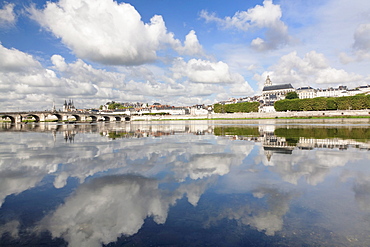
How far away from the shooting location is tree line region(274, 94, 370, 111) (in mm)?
97188

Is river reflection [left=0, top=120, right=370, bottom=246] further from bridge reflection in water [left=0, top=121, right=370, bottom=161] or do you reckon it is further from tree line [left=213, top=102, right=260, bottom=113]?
tree line [left=213, top=102, right=260, bottom=113]

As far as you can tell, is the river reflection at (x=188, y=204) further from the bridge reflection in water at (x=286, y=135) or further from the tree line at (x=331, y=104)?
the tree line at (x=331, y=104)

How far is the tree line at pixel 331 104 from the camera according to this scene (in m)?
97.2

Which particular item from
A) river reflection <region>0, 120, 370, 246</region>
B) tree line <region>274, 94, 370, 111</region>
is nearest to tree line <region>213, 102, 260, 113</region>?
tree line <region>274, 94, 370, 111</region>

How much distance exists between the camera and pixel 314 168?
32.5ft

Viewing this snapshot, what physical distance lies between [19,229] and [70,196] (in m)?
1.94

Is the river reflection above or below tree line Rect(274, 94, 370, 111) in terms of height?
below

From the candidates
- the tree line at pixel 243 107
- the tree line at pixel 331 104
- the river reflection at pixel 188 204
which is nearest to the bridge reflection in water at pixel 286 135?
the river reflection at pixel 188 204

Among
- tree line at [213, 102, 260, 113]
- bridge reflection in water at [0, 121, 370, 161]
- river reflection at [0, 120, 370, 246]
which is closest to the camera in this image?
river reflection at [0, 120, 370, 246]

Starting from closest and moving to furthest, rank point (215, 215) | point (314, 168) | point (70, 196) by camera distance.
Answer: point (215, 215) → point (70, 196) → point (314, 168)

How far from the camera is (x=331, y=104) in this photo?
105 m

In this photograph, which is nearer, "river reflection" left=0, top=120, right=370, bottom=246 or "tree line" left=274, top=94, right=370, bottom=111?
"river reflection" left=0, top=120, right=370, bottom=246

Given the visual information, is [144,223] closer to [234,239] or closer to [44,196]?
[234,239]

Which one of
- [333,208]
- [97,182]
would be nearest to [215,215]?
[333,208]
